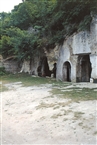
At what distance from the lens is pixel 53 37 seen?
20.4 m

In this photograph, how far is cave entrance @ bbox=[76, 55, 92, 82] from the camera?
1888 cm

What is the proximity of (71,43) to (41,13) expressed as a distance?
537cm

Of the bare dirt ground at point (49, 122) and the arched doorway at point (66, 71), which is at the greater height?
the arched doorway at point (66, 71)

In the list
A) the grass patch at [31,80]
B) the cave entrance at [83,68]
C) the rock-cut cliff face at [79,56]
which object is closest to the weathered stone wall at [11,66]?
the grass patch at [31,80]

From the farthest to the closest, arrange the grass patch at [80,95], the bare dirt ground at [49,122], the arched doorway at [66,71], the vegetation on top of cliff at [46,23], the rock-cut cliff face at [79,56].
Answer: the arched doorway at [66,71]
the vegetation on top of cliff at [46,23]
the rock-cut cliff face at [79,56]
the grass patch at [80,95]
the bare dirt ground at [49,122]

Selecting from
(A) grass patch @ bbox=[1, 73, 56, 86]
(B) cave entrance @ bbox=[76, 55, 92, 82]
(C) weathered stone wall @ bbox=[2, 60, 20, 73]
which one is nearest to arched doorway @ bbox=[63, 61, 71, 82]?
(A) grass patch @ bbox=[1, 73, 56, 86]

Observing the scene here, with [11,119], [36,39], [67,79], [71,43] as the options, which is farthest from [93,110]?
[36,39]

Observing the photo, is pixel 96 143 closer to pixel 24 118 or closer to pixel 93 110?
pixel 93 110

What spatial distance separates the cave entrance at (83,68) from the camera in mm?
18875

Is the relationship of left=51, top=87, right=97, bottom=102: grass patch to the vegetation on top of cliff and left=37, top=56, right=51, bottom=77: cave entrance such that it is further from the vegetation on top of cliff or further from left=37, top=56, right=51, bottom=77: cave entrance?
left=37, top=56, right=51, bottom=77: cave entrance

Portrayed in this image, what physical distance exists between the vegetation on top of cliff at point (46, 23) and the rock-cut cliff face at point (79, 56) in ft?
2.14

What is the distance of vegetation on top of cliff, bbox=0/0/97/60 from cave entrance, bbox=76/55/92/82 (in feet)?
8.63

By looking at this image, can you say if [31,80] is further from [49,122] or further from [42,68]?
[49,122]

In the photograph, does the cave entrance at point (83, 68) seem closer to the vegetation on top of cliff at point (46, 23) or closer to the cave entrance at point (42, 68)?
the vegetation on top of cliff at point (46, 23)
